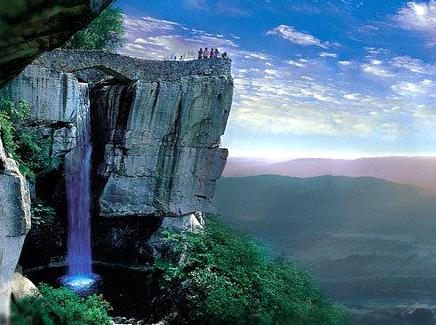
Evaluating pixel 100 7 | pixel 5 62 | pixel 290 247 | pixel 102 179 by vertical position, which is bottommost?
pixel 290 247

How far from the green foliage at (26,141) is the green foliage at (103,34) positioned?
818 cm

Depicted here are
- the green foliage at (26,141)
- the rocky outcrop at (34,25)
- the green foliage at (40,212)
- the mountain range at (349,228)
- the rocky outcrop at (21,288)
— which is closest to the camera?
the rocky outcrop at (34,25)

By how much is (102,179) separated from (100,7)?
1408 centimetres

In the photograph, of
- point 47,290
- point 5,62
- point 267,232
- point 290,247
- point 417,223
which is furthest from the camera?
point 417,223

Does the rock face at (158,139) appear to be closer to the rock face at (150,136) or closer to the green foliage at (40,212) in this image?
the rock face at (150,136)

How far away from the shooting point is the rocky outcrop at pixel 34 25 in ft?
14.0

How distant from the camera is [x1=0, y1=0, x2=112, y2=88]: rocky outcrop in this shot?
4.25m

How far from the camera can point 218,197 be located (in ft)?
175

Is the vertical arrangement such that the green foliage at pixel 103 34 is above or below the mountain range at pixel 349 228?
above

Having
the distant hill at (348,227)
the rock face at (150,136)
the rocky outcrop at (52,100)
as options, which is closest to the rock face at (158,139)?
the rock face at (150,136)

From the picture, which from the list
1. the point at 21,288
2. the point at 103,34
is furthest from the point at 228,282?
the point at 103,34

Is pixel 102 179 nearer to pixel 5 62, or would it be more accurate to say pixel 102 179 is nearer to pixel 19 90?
pixel 19 90

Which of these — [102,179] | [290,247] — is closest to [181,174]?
[102,179]

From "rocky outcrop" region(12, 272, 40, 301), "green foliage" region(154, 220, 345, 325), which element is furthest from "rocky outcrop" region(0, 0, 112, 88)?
"green foliage" region(154, 220, 345, 325)
